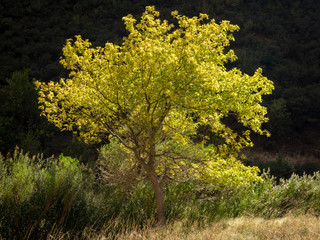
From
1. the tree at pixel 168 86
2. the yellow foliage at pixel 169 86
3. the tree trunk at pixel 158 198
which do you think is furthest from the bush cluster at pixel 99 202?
the yellow foliage at pixel 169 86

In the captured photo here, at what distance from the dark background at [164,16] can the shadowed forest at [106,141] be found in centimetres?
15

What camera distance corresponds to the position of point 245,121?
583cm

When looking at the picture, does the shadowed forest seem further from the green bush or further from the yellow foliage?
the yellow foliage

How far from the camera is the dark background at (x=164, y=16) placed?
2462 centimetres

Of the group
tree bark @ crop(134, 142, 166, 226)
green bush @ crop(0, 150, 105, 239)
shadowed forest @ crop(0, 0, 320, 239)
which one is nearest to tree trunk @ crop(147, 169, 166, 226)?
tree bark @ crop(134, 142, 166, 226)

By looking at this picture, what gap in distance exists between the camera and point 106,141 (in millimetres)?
24062

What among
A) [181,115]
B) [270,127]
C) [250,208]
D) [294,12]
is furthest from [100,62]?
[294,12]

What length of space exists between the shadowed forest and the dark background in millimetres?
150

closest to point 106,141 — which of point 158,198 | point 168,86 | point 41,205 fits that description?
point 158,198

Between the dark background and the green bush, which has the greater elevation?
the dark background

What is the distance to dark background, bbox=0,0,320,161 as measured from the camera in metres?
24.6

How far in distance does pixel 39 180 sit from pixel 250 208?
233 inches

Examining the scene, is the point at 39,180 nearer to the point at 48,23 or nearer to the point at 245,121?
the point at 245,121

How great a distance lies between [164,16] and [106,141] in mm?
32464
